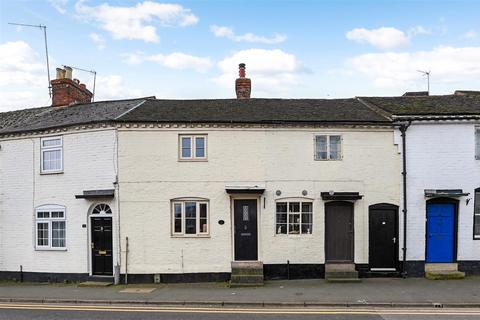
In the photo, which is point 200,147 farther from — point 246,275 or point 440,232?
point 440,232

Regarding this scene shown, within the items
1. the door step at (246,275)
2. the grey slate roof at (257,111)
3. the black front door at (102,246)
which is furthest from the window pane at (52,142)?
the door step at (246,275)

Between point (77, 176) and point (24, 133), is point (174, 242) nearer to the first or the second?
point (77, 176)

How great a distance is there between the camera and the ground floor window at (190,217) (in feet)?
55.0

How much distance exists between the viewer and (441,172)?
16.8m

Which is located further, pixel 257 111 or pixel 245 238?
pixel 257 111

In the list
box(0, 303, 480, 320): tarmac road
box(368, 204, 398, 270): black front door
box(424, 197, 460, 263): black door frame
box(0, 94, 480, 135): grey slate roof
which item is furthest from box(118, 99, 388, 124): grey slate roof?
box(0, 303, 480, 320): tarmac road

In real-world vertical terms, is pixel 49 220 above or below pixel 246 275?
above

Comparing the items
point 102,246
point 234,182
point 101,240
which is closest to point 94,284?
point 102,246

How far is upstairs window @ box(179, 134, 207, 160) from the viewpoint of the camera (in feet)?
55.4

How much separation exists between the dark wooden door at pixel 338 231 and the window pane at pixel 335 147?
5.36 feet

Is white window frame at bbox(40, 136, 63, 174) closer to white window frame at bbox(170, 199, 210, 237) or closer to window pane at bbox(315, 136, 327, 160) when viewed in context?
white window frame at bbox(170, 199, 210, 237)

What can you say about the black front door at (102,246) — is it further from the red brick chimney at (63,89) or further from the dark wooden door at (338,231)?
the dark wooden door at (338,231)

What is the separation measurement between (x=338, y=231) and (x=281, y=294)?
4.09m

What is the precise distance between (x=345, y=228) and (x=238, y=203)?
3885 mm
